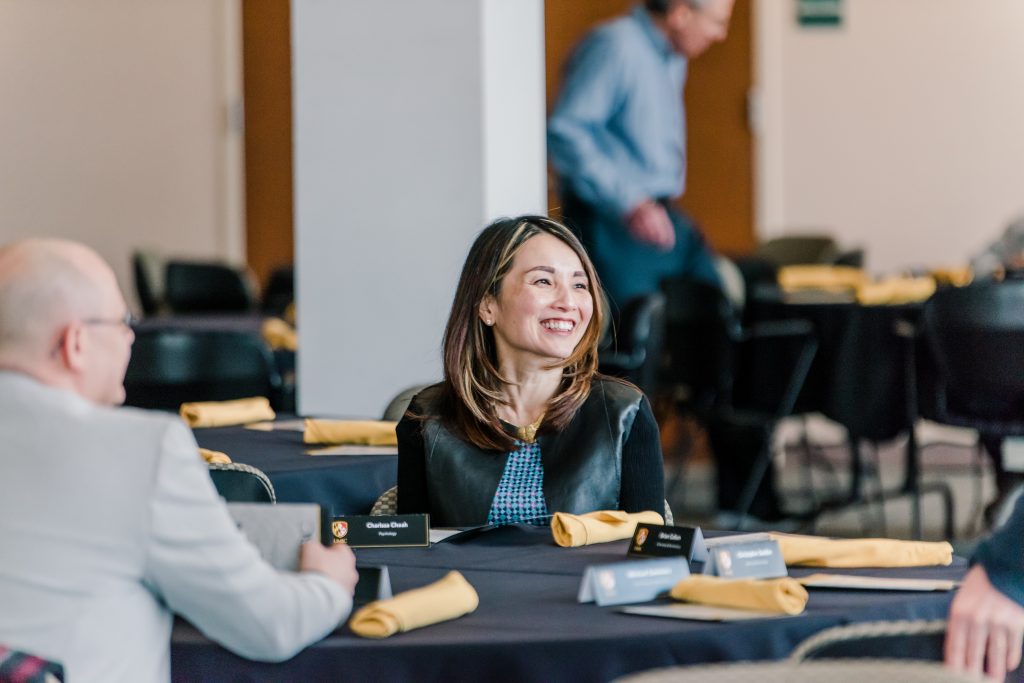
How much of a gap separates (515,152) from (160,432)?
2735 millimetres

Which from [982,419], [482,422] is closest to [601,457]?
[482,422]

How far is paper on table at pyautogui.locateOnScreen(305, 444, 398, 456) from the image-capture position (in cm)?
292

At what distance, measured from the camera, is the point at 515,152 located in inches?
158

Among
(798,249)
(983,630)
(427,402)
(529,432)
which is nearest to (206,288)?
(798,249)

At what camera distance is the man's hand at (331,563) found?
1546mm

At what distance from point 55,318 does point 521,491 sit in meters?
Answer: 1.21

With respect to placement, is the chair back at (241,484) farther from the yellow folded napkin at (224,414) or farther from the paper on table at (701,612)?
the yellow folded napkin at (224,414)

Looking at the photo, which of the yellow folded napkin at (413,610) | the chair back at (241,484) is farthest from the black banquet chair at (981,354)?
the yellow folded napkin at (413,610)

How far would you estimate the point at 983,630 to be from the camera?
143 centimetres

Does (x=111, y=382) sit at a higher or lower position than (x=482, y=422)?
higher

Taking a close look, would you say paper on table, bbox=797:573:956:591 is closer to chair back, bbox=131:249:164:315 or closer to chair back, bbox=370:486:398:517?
chair back, bbox=370:486:398:517

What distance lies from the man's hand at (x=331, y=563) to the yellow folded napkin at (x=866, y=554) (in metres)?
0.58

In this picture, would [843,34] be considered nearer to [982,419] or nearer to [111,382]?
[982,419]

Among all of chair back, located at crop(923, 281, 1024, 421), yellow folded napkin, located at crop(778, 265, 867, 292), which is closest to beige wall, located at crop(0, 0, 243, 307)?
yellow folded napkin, located at crop(778, 265, 867, 292)
